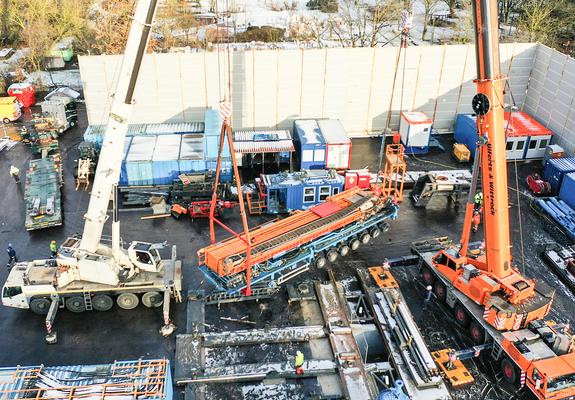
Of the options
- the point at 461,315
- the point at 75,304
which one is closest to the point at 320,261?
the point at 461,315

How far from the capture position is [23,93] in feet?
147

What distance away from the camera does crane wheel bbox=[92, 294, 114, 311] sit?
24.4 m

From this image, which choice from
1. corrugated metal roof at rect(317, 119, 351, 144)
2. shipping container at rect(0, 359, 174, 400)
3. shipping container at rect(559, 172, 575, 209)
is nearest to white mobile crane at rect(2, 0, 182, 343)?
shipping container at rect(0, 359, 174, 400)

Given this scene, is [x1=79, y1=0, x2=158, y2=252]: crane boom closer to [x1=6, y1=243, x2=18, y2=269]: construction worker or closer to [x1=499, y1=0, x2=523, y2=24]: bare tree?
[x1=6, y1=243, x2=18, y2=269]: construction worker

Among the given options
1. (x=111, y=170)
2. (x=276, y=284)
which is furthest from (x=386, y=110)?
(x=111, y=170)

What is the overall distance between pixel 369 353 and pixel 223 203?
12.9 meters

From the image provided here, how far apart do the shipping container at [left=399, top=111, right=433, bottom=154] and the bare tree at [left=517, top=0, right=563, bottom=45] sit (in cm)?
1923

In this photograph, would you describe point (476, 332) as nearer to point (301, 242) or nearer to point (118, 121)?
point (301, 242)

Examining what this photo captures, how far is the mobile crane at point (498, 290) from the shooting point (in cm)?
2038

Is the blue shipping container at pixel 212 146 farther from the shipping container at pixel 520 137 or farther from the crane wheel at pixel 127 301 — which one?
the shipping container at pixel 520 137

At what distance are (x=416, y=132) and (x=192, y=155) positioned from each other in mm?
15765

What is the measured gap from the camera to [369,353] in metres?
23.6

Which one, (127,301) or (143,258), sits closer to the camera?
(127,301)

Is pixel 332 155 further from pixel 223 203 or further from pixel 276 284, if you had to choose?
pixel 276 284
